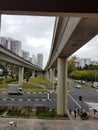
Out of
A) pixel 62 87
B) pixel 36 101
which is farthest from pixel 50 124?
pixel 36 101

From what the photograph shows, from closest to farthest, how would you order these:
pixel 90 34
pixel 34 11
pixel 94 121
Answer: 1. pixel 34 11
2. pixel 90 34
3. pixel 94 121

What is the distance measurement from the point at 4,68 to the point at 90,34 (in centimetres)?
10766

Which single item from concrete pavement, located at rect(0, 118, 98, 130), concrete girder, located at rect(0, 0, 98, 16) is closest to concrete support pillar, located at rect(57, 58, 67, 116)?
concrete pavement, located at rect(0, 118, 98, 130)

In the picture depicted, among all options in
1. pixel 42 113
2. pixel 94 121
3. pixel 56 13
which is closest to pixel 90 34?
pixel 56 13

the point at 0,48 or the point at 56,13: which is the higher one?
the point at 0,48

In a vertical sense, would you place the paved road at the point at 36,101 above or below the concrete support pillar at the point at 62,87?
below

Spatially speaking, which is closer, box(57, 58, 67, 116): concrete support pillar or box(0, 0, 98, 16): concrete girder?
box(0, 0, 98, 16): concrete girder

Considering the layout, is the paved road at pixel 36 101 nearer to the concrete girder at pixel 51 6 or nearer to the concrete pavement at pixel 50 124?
the concrete pavement at pixel 50 124

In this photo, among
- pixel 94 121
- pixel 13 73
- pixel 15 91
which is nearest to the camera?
pixel 94 121

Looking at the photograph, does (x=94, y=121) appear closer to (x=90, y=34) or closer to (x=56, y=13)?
(x=90, y=34)

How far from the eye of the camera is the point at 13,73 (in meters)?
134

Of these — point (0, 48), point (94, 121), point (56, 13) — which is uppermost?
point (0, 48)

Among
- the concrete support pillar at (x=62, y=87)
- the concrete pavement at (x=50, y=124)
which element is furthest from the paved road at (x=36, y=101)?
the concrete pavement at (x=50, y=124)

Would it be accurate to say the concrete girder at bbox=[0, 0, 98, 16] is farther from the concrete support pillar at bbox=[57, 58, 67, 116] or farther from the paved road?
Result: the paved road
